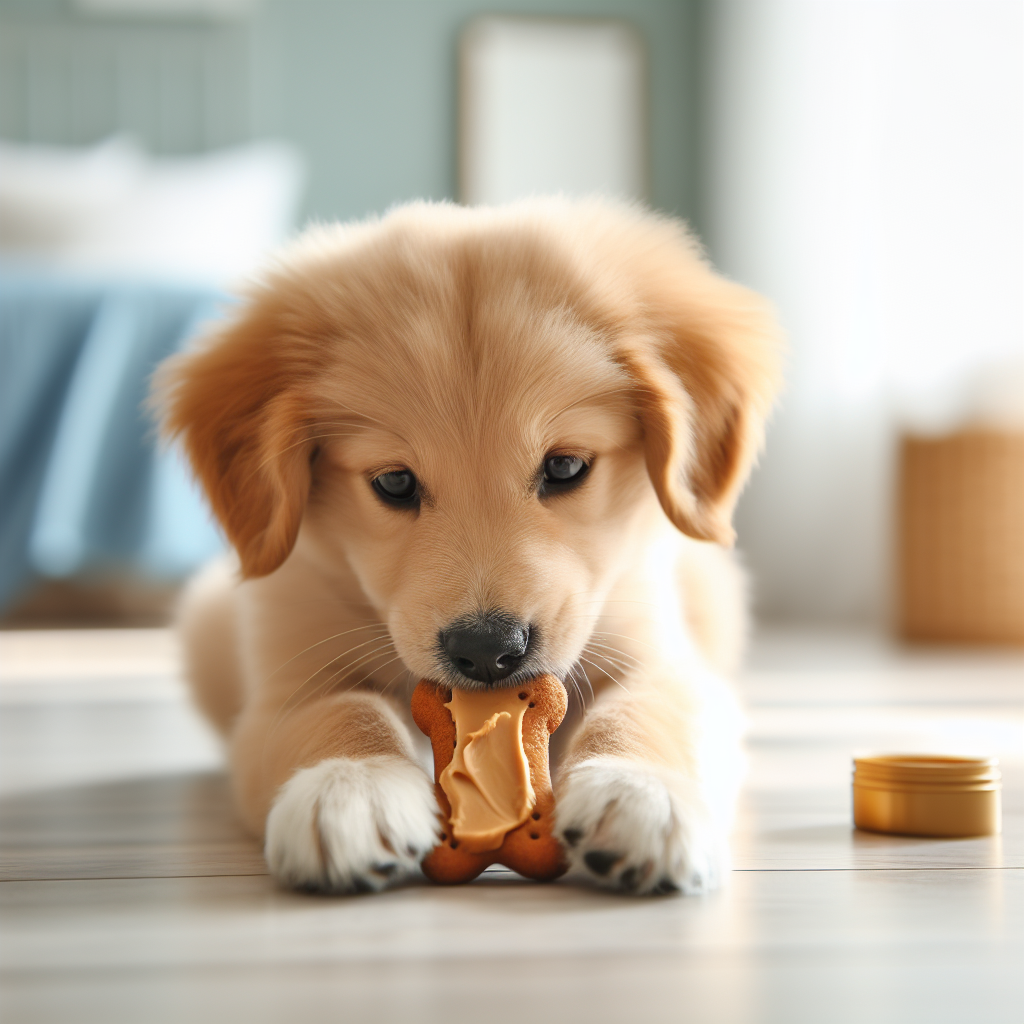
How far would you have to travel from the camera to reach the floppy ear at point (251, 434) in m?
1.44

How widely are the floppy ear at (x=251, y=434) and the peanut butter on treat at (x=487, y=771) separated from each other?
1.14 feet

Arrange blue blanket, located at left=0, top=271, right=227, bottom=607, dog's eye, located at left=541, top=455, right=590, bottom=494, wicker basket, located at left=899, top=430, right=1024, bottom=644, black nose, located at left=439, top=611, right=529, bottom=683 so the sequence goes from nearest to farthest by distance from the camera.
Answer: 1. black nose, located at left=439, top=611, right=529, bottom=683
2. dog's eye, located at left=541, top=455, right=590, bottom=494
3. wicker basket, located at left=899, top=430, right=1024, bottom=644
4. blue blanket, located at left=0, top=271, right=227, bottom=607

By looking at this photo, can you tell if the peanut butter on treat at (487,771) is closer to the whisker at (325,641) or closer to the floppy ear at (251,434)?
the whisker at (325,641)

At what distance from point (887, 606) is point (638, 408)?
3.29 metres

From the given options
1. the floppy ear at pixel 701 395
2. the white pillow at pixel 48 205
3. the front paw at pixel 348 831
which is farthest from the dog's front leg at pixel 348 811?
the white pillow at pixel 48 205

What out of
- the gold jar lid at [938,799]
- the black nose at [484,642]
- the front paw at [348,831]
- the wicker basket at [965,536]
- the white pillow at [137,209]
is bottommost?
the wicker basket at [965,536]

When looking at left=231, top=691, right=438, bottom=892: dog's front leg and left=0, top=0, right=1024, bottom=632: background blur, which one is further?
left=0, top=0, right=1024, bottom=632: background blur

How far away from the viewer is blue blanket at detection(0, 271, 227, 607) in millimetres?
4527

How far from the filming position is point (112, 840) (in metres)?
1.40

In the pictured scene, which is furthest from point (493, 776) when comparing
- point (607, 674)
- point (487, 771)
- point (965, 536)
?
point (965, 536)

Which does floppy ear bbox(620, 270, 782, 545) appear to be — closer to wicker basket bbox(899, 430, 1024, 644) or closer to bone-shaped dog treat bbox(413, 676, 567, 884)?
bone-shaped dog treat bbox(413, 676, 567, 884)

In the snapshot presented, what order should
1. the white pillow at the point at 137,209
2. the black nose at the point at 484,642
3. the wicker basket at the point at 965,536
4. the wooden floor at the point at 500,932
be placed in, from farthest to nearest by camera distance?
the white pillow at the point at 137,209 < the wicker basket at the point at 965,536 < the black nose at the point at 484,642 < the wooden floor at the point at 500,932

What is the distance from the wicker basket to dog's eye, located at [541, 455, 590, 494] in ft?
9.29

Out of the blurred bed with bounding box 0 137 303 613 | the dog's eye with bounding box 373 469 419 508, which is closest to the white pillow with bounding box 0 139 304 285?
the blurred bed with bounding box 0 137 303 613
